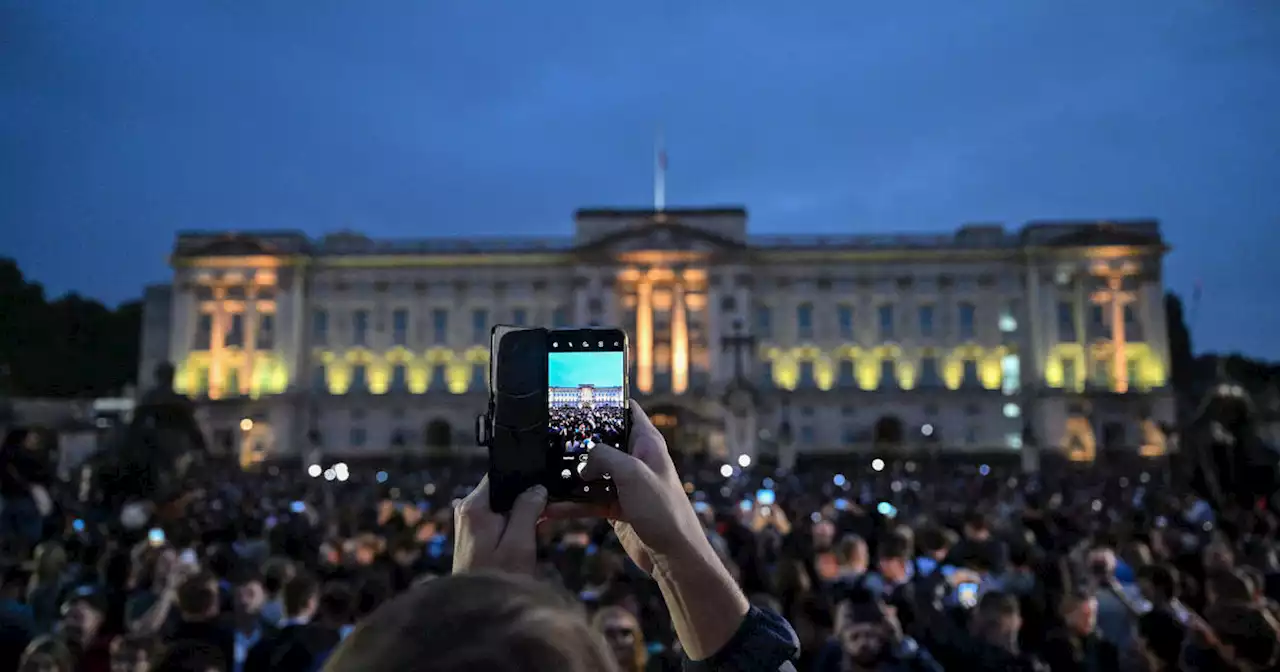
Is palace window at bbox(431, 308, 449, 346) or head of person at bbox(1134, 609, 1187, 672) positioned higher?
palace window at bbox(431, 308, 449, 346)

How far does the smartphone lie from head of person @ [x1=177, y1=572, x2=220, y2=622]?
15.9ft

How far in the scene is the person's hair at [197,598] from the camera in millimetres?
6516

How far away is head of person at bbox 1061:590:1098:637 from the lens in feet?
23.2

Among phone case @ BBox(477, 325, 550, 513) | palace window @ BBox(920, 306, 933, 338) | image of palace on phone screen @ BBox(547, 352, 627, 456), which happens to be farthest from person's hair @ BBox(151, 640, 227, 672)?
palace window @ BBox(920, 306, 933, 338)

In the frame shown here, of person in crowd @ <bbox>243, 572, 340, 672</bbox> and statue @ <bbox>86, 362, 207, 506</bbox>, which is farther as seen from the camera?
statue @ <bbox>86, 362, 207, 506</bbox>

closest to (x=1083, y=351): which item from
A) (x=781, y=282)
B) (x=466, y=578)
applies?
(x=781, y=282)

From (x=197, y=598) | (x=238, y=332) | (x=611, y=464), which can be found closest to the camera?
(x=611, y=464)

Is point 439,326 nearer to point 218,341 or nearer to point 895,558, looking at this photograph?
point 218,341

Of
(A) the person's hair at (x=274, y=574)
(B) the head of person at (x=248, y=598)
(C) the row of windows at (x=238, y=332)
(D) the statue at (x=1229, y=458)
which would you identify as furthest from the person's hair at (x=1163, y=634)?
(C) the row of windows at (x=238, y=332)

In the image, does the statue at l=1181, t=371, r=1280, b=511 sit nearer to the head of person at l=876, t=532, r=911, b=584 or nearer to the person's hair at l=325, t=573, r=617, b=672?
the head of person at l=876, t=532, r=911, b=584

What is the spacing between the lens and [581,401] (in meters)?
2.75

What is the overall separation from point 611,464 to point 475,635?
35.6 inches

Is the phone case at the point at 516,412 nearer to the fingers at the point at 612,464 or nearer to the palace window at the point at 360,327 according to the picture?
the fingers at the point at 612,464

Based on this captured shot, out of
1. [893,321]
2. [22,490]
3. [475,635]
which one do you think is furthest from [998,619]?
[893,321]
